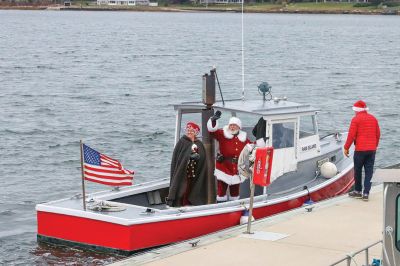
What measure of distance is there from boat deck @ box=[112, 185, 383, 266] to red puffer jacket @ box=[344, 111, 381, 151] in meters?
1.04

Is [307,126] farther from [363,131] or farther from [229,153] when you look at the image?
[229,153]

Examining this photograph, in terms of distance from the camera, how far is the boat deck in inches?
516

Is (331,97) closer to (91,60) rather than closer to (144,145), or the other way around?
(144,145)

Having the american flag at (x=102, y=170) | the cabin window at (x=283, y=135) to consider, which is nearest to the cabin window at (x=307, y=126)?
the cabin window at (x=283, y=135)

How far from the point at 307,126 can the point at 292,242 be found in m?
4.24

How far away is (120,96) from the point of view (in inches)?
1821

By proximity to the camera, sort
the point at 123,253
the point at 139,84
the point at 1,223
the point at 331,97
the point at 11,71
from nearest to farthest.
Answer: the point at 123,253
the point at 1,223
the point at 331,97
the point at 139,84
the point at 11,71

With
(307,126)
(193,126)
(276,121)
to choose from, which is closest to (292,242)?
(193,126)

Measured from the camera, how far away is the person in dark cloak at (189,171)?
1587cm

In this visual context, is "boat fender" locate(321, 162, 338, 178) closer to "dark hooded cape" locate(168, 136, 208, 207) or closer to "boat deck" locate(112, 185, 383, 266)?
"boat deck" locate(112, 185, 383, 266)

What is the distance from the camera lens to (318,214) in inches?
624

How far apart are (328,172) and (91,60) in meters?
53.6

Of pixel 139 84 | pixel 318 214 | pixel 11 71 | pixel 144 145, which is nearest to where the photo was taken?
pixel 318 214

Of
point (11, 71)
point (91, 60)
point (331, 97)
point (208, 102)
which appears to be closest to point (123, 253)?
point (208, 102)
